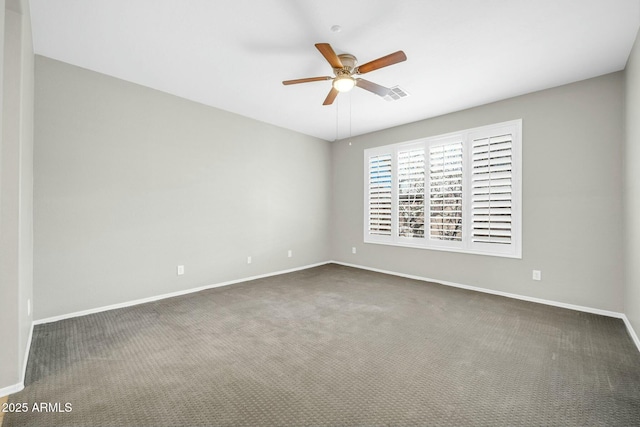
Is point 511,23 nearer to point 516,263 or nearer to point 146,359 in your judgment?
point 516,263

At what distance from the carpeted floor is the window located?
1087 mm

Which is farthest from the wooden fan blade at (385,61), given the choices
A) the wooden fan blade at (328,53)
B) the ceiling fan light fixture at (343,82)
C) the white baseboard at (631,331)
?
the white baseboard at (631,331)

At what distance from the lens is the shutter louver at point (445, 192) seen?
4.40 metres

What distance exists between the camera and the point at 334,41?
265 centimetres

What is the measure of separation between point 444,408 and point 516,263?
289cm

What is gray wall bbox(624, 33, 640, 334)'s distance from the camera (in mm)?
2561

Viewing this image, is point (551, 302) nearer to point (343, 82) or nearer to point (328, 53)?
point (343, 82)

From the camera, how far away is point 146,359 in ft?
7.49

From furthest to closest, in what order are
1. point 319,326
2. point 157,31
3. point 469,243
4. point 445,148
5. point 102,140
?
point 445,148 → point 469,243 → point 102,140 → point 319,326 → point 157,31

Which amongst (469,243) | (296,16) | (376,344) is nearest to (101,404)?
(376,344)

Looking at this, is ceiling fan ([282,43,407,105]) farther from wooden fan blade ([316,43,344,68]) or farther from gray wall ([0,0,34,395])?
gray wall ([0,0,34,395])

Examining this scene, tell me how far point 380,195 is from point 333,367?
12.3 ft

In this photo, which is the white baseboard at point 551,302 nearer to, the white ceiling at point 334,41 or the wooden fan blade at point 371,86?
the white ceiling at point 334,41

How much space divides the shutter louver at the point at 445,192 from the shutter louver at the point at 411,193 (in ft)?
0.59
